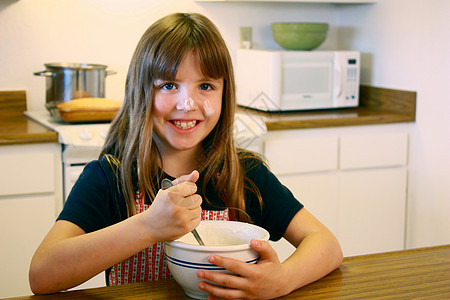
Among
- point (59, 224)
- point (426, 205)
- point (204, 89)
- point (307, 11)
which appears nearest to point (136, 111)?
point (204, 89)

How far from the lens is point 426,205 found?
2688 mm

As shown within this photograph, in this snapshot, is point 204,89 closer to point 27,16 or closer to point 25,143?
point 25,143

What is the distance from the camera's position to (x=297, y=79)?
2.70 m

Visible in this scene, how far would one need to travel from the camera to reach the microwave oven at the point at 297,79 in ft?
8.68

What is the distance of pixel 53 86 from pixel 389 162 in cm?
151

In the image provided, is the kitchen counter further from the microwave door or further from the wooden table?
the wooden table

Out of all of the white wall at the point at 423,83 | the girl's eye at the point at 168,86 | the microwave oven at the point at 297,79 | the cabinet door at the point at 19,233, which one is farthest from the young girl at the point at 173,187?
the white wall at the point at 423,83

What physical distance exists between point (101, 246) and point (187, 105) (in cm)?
34

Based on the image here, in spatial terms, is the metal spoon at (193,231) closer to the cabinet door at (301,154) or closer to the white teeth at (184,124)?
the white teeth at (184,124)

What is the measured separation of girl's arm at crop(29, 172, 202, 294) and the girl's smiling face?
0.95 ft

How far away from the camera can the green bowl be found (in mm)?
A: 2783

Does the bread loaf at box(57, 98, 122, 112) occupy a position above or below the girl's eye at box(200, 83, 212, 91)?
below

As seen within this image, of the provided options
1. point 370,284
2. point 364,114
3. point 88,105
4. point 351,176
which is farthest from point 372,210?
point 370,284

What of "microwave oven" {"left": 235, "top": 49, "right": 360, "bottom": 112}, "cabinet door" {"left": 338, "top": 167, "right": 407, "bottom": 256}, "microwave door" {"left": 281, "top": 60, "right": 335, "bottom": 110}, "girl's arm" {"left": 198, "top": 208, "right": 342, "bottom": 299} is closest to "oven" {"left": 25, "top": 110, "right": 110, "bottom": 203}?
"microwave oven" {"left": 235, "top": 49, "right": 360, "bottom": 112}
